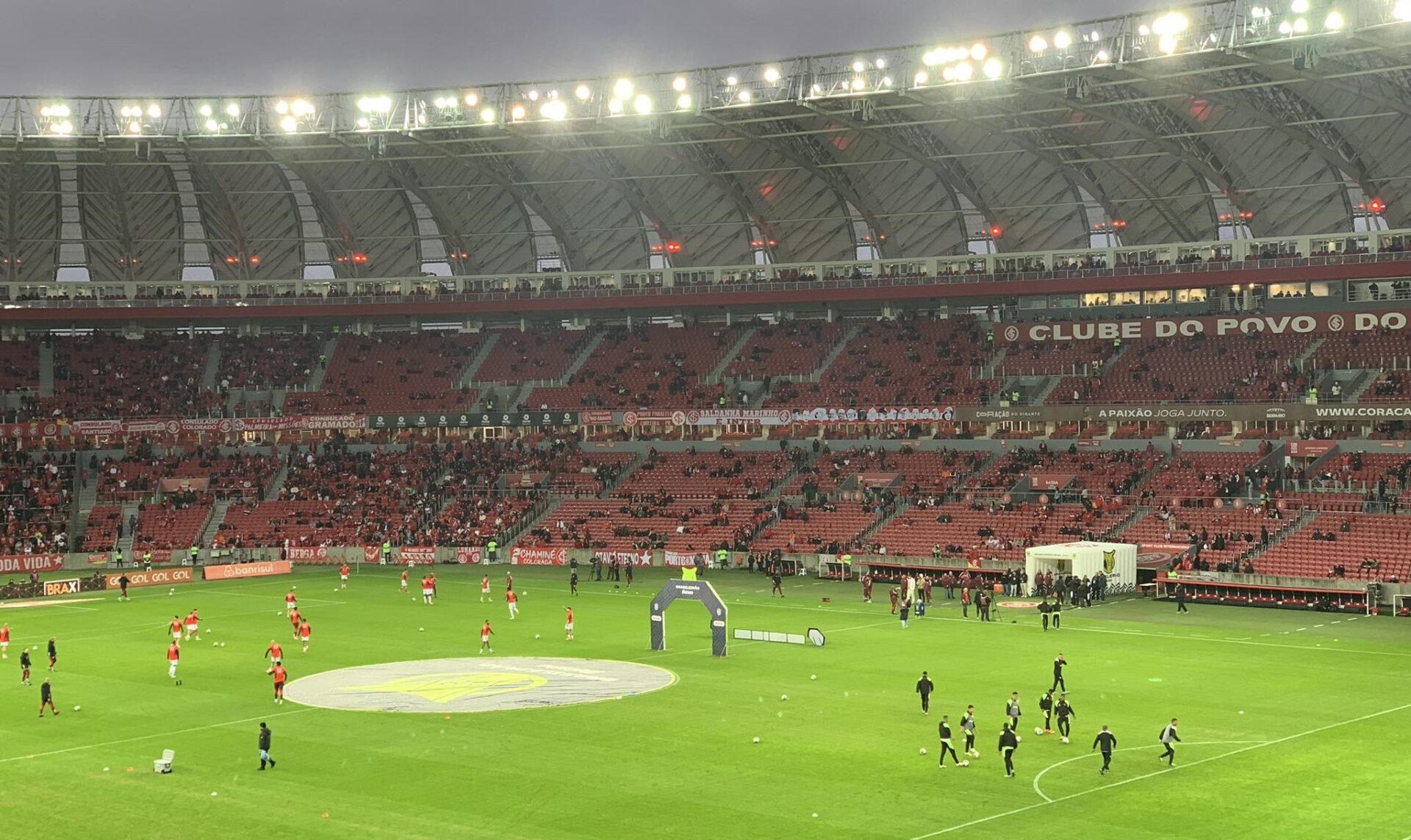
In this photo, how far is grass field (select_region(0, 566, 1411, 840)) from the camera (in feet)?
89.9

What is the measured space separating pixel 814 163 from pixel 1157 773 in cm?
6091

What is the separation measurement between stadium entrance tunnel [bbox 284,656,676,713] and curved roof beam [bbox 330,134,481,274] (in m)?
46.4

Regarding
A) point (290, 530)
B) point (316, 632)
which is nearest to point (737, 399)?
point (290, 530)

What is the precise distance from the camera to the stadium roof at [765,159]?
6981cm

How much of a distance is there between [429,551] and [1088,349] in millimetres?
40026

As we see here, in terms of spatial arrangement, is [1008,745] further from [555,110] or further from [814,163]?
[814,163]

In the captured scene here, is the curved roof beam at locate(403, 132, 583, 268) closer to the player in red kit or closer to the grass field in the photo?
the grass field

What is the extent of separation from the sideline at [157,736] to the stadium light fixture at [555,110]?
4712cm

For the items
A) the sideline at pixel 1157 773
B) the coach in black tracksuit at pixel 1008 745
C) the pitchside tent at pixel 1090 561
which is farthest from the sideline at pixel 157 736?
the pitchside tent at pixel 1090 561

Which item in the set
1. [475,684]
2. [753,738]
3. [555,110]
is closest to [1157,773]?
[753,738]

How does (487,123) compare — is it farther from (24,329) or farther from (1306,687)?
(1306,687)

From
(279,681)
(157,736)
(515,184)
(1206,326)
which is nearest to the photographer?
(157,736)

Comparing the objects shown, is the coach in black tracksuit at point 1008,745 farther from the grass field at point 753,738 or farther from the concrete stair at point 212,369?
the concrete stair at point 212,369

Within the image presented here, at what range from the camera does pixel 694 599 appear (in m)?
49.2
